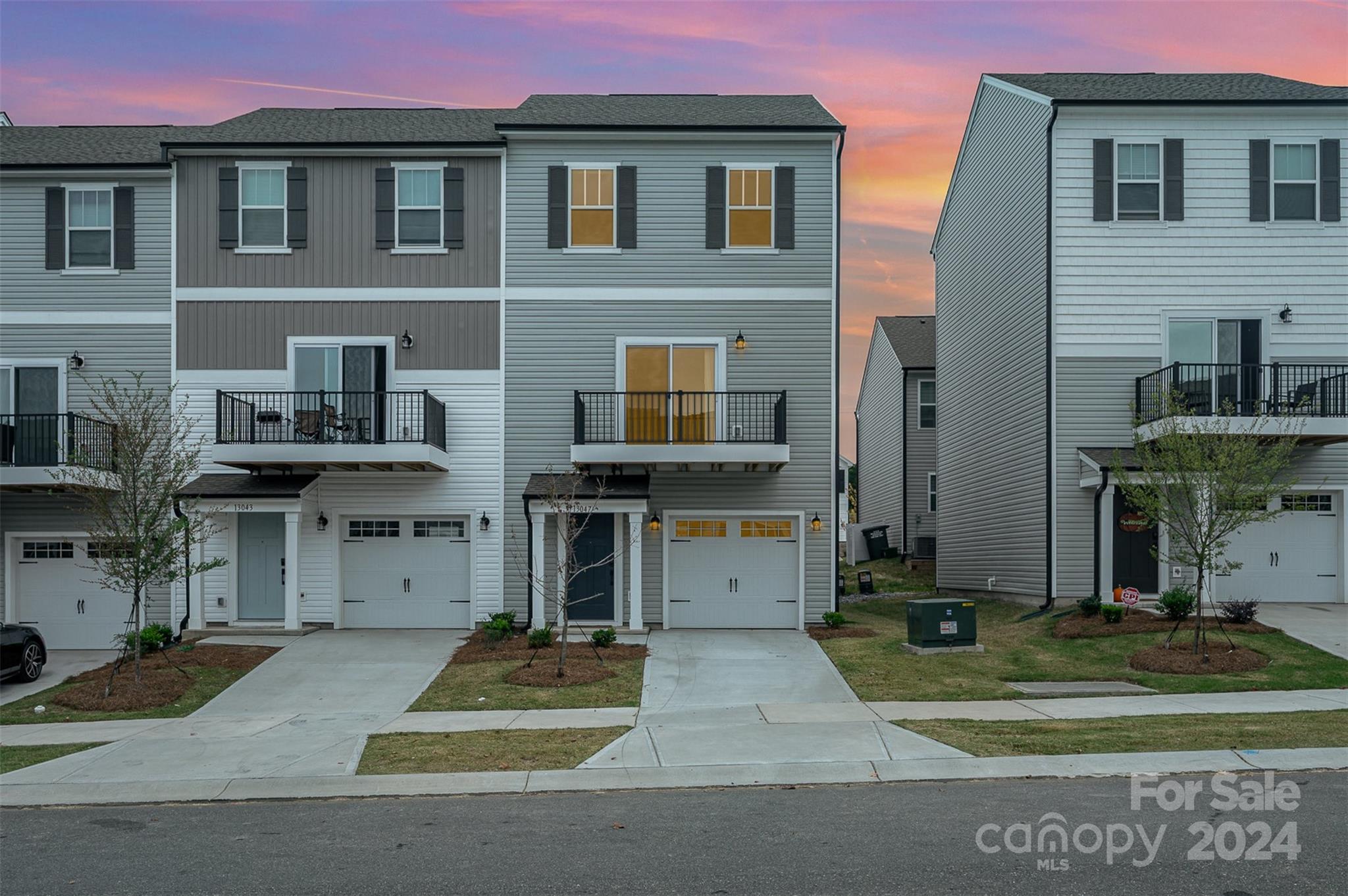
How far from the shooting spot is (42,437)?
20.8 meters

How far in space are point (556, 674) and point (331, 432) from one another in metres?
7.56

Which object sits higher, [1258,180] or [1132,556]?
[1258,180]

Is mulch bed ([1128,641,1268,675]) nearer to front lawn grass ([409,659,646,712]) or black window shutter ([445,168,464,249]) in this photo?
front lawn grass ([409,659,646,712])

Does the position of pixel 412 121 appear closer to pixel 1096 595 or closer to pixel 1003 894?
pixel 1096 595

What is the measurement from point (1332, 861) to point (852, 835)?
10.7 ft

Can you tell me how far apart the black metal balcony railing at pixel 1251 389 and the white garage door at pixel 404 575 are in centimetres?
1358

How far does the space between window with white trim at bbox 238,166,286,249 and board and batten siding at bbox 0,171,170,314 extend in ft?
5.12

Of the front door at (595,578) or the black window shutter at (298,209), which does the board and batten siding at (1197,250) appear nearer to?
the front door at (595,578)

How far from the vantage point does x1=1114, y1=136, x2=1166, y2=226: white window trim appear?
21.2 m

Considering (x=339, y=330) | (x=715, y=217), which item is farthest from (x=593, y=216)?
(x=339, y=330)

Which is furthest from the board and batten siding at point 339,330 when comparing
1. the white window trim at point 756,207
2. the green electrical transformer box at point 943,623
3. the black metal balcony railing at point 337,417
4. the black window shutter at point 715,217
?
the green electrical transformer box at point 943,623

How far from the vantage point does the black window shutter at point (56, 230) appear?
21.5 meters

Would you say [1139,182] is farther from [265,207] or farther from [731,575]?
[265,207]

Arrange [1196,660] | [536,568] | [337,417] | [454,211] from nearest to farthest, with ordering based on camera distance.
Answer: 1. [1196,660]
2. [337,417]
3. [536,568]
4. [454,211]
